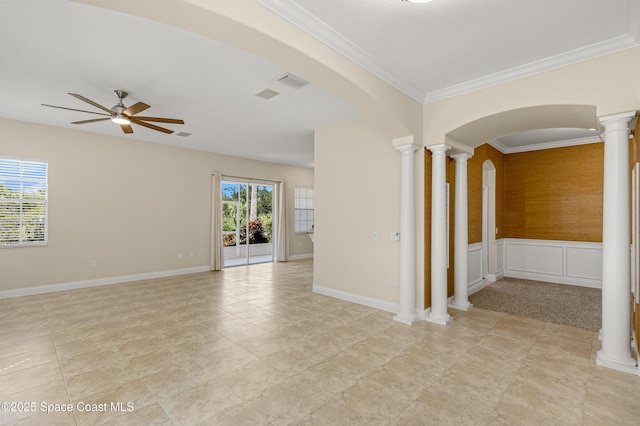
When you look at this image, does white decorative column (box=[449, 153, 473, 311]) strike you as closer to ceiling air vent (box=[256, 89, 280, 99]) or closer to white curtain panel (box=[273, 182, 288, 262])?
ceiling air vent (box=[256, 89, 280, 99])

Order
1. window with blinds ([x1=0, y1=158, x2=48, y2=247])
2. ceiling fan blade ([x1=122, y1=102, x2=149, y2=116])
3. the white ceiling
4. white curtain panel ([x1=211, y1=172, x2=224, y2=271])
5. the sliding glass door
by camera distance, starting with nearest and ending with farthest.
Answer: the white ceiling, ceiling fan blade ([x1=122, y1=102, x2=149, y2=116]), window with blinds ([x1=0, y1=158, x2=48, y2=247]), white curtain panel ([x1=211, y1=172, x2=224, y2=271]), the sliding glass door

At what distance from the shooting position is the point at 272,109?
4.62 meters

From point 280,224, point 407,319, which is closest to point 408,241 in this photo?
point 407,319

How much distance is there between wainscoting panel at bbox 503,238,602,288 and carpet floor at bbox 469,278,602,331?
25 cm

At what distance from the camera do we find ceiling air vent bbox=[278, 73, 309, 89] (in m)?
3.51

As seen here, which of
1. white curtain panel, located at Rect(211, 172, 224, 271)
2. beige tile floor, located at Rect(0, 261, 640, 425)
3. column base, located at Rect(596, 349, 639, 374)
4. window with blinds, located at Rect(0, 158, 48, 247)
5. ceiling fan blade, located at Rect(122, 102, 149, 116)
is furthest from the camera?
white curtain panel, located at Rect(211, 172, 224, 271)

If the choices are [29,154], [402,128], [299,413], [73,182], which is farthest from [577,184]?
[29,154]

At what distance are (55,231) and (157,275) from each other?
2043 mm

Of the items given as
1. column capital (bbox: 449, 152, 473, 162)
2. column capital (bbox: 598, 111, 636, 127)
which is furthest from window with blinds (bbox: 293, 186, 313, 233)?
column capital (bbox: 598, 111, 636, 127)

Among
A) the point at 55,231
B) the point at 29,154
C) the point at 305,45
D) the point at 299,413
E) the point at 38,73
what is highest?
the point at 38,73

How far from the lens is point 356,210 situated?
4.91m

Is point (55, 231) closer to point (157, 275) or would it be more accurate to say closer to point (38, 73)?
point (157, 275)

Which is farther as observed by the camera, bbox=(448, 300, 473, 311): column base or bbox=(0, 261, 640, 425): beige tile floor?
bbox=(448, 300, 473, 311): column base

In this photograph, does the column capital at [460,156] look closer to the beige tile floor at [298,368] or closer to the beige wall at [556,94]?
the beige wall at [556,94]
